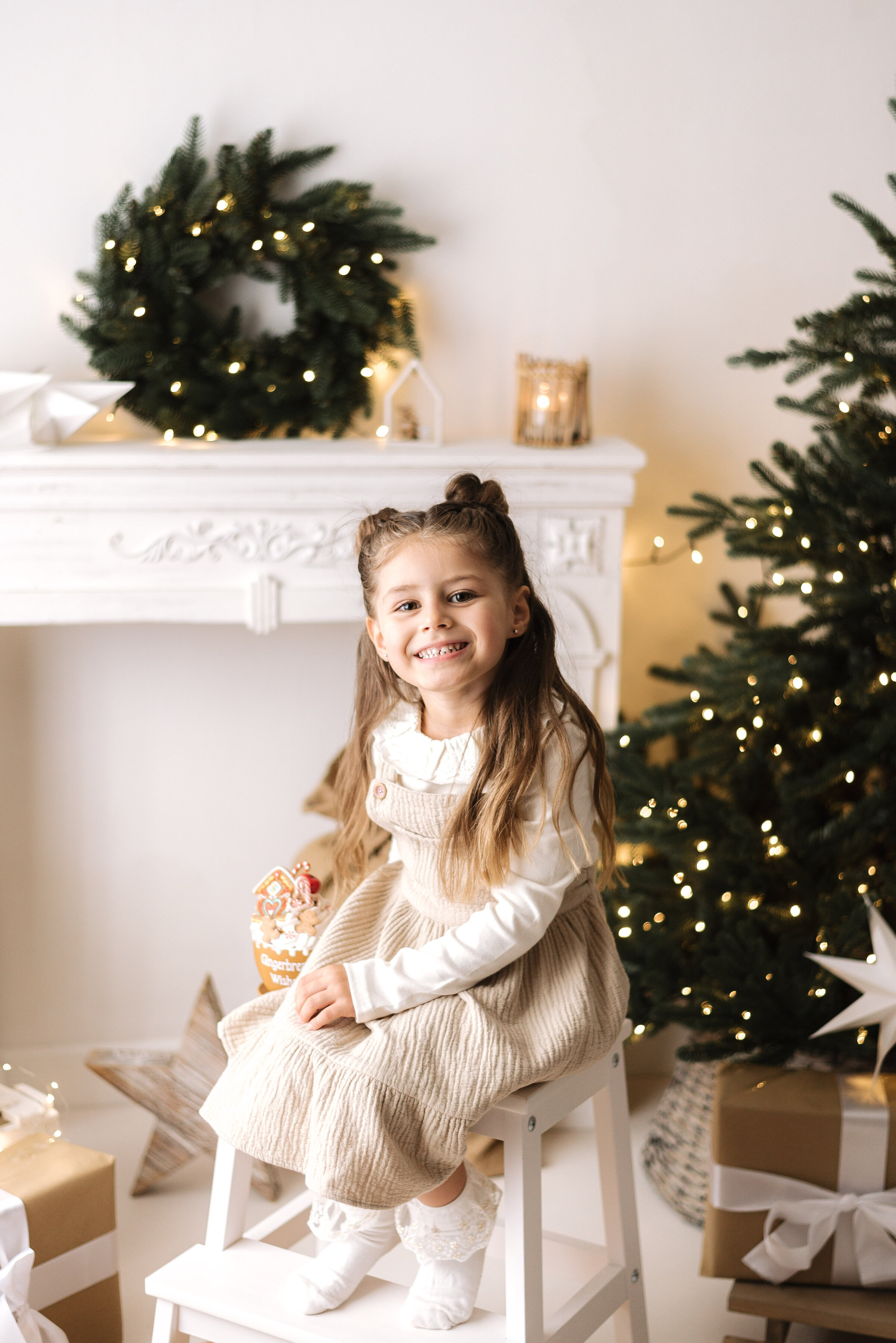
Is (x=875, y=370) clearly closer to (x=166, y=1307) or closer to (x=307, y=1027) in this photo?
(x=307, y=1027)

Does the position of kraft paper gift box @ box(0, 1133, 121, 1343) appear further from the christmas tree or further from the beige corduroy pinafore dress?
the christmas tree

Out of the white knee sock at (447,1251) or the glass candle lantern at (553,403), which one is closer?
the white knee sock at (447,1251)

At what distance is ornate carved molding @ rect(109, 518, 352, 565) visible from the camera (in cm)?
196

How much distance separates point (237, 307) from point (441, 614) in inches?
41.2

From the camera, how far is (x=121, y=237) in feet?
6.45

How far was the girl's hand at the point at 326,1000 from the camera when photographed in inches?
48.6

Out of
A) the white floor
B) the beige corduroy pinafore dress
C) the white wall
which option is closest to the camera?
the beige corduroy pinafore dress

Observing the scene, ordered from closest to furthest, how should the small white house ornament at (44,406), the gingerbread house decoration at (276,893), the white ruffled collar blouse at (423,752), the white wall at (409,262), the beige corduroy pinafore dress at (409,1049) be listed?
the beige corduroy pinafore dress at (409,1049) → the white ruffled collar blouse at (423,752) → the gingerbread house decoration at (276,893) → the small white house ornament at (44,406) → the white wall at (409,262)

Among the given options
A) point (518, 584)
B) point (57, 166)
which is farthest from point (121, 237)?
point (518, 584)

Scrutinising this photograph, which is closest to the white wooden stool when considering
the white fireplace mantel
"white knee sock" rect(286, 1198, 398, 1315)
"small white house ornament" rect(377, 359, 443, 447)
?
"white knee sock" rect(286, 1198, 398, 1315)

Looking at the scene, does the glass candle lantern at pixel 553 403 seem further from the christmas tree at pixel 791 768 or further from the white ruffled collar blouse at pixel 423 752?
the white ruffled collar blouse at pixel 423 752

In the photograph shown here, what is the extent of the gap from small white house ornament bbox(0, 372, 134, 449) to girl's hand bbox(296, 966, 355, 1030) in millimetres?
1069

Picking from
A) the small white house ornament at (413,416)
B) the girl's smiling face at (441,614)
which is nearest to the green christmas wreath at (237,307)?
the small white house ornament at (413,416)

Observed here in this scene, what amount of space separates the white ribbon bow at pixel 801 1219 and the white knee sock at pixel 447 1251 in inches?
15.6
